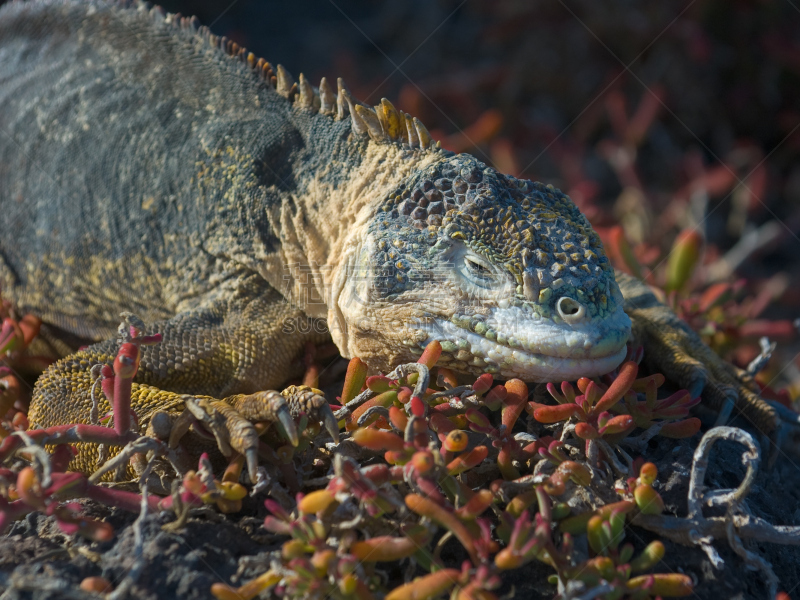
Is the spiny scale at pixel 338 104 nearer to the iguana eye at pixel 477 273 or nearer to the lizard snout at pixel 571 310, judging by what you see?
the iguana eye at pixel 477 273

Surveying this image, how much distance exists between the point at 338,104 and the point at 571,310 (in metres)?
1.26

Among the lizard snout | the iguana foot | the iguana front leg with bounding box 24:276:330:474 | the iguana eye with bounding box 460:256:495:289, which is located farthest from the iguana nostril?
the iguana front leg with bounding box 24:276:330:474

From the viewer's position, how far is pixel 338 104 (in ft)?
9.12

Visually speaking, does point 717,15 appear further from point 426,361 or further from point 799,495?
point 426,361

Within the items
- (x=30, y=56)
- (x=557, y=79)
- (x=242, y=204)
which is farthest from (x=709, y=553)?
(x=557, y=79)

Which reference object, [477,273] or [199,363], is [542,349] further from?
[199,363]

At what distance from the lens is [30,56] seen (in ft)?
11.9

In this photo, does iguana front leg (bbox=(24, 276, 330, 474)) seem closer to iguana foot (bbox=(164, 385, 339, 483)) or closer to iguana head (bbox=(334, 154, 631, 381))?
iguana foot (bbox=(164, 385, 339, 483))

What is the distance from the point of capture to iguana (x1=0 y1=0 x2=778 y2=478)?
2273 millimetres

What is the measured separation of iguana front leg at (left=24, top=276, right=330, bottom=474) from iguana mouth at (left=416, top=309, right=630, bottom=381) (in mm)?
694

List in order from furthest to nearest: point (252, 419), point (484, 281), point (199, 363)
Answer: point (199, 363) → point (484, 281) → point (252, 419)

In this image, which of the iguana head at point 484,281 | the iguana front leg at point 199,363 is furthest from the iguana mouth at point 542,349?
the iguana front leg at point 199,363

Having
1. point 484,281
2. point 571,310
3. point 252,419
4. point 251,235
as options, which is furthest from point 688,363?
point 251,235

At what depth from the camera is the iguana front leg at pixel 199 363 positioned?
7.94ft
